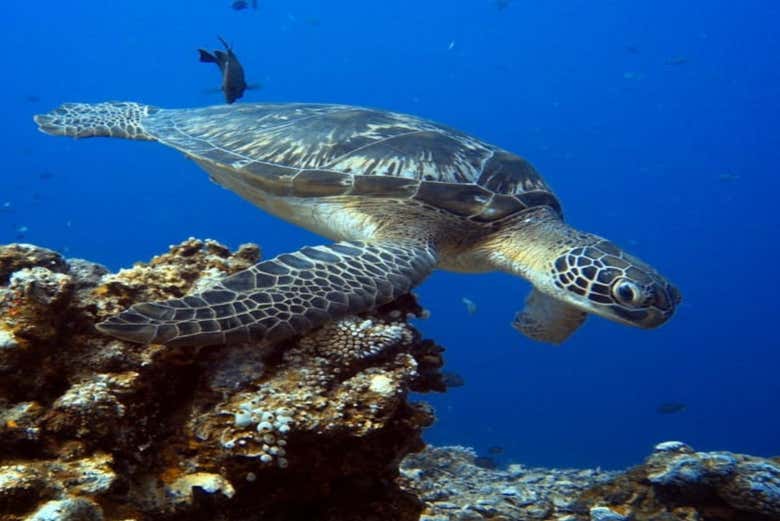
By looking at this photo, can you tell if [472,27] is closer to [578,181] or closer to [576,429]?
[578,181]

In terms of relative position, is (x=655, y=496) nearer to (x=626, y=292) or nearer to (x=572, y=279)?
(x=626, y=292)

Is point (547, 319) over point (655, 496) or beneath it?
over

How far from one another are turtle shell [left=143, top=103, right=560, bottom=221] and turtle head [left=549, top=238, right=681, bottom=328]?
0.78m

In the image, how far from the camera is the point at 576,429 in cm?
3797

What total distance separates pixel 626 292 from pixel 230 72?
5.02m

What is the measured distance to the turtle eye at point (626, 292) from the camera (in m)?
3.89

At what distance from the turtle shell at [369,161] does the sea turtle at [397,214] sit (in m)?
0.01

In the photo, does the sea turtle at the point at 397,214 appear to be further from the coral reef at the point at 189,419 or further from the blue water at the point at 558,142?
the blue water at the point at 558,142

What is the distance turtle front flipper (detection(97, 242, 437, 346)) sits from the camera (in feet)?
7.54

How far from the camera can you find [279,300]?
2.73 meters

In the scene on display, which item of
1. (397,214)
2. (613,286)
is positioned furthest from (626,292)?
(397,214)

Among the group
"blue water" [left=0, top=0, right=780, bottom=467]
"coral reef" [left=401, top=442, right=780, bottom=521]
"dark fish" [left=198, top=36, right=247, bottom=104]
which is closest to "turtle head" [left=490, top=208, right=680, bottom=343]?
"coral reef" [left=401, top=442, right=780, bottom=521]

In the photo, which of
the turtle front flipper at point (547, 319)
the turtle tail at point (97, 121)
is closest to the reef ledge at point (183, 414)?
the turtle front flipper at point (547, 319)

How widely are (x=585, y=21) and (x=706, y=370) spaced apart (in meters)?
50.2
